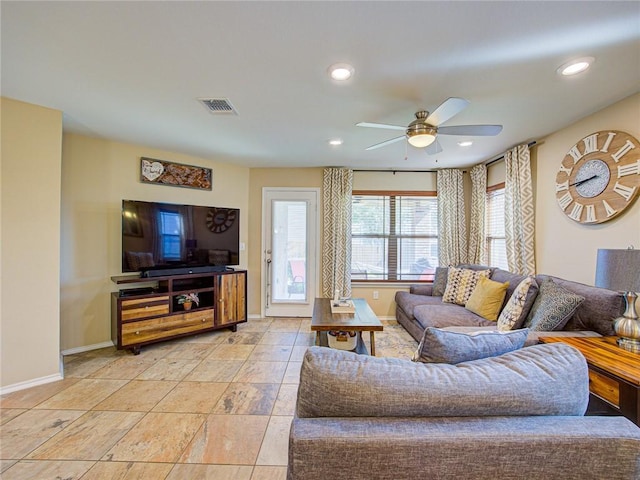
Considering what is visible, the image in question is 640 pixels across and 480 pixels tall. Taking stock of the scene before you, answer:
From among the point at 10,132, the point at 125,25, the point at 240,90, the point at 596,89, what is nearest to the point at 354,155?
the point at 240,90

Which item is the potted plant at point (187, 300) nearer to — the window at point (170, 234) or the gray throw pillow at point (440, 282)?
the window at point (170, 234)

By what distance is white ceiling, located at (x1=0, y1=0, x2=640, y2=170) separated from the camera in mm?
1452

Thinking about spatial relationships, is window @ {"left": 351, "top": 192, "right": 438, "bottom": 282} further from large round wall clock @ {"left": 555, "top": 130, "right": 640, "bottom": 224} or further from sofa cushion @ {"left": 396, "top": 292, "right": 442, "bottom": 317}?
large round wall clock @ {"left": 555, "top": 130, "right": 640, "bottom": 224}

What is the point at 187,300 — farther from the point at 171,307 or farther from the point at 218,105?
the point at 218,105

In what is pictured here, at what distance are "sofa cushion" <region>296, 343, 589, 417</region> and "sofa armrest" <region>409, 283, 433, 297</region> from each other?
132 inches

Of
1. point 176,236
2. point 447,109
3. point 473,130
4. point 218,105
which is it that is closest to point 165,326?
point 176,236

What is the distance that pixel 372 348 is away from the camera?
2863mm

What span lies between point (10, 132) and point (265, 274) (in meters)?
3.20

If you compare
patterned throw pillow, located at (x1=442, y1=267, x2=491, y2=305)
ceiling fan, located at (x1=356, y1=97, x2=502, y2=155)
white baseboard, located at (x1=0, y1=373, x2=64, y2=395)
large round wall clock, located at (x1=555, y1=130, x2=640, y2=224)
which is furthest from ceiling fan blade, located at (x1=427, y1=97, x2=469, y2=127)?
white baseboard, located at (x1=0, y1=373, x2=64, y2=395)

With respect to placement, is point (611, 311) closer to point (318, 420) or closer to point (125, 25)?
point (318, 420)

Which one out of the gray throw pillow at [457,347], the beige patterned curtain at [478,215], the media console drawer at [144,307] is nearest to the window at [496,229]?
the beige patterned curtain at [478,215]

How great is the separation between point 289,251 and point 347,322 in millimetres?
2145

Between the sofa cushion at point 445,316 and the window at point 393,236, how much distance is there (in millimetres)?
1247

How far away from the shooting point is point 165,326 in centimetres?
340
